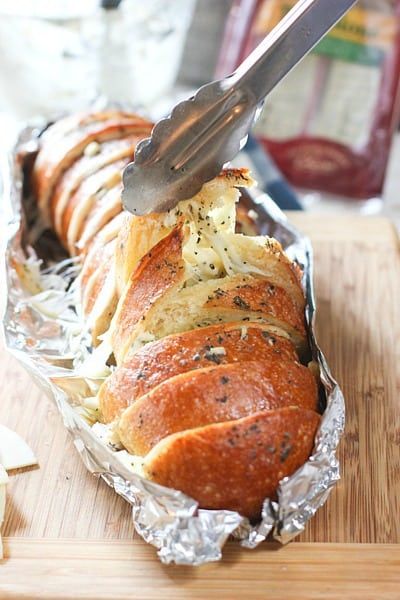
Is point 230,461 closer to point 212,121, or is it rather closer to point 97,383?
point 97,383

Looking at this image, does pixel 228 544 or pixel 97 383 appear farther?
pixel 97 383

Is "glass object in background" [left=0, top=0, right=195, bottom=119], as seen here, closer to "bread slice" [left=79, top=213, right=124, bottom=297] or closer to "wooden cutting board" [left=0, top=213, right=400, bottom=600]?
"bread slice" [left=79, top=213, right=124, bottom=297]

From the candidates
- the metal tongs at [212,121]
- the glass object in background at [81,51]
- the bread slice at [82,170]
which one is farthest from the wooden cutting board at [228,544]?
the glass object in background at [81,51]

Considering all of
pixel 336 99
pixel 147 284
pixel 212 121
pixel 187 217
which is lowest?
pixel 336 99

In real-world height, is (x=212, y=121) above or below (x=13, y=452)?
above

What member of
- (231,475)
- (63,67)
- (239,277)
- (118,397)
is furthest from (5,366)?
(63,67)

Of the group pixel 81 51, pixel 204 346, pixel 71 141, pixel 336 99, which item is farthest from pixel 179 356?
pixel 336 99
